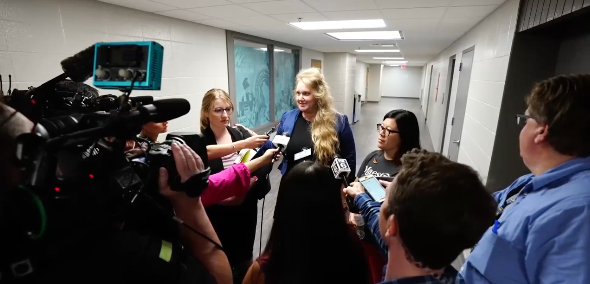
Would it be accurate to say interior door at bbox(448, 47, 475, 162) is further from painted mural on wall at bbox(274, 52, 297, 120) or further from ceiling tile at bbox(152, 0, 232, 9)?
painted mural on wall at bbox(274, 52, 297, 120)

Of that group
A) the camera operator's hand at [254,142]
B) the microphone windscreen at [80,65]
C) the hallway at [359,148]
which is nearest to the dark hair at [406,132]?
the camera operator's hand at [254,142]

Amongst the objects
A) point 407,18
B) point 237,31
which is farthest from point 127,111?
point 237,31

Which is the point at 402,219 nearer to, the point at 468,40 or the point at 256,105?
the point at 468,40

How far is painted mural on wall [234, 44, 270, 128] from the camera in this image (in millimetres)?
4414

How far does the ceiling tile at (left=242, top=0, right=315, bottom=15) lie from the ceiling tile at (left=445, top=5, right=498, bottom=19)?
4.32 ft

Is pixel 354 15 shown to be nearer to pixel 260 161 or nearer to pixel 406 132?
pixel 406 132

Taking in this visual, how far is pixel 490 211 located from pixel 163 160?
87 cm

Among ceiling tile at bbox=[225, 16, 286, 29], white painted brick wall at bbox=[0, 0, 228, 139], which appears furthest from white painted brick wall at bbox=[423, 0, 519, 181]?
white painted brick wall at bbox=[0, 0, 228, 139]

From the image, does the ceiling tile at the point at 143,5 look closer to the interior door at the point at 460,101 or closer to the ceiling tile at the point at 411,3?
the ceiling tile at the point at 411,3

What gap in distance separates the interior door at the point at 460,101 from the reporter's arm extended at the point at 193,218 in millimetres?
3549

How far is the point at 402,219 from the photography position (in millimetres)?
722

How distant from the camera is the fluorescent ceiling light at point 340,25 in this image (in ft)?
10.6

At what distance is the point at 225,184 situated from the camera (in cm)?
133

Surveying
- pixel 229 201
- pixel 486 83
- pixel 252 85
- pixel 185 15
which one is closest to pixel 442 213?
pixel 229 201
